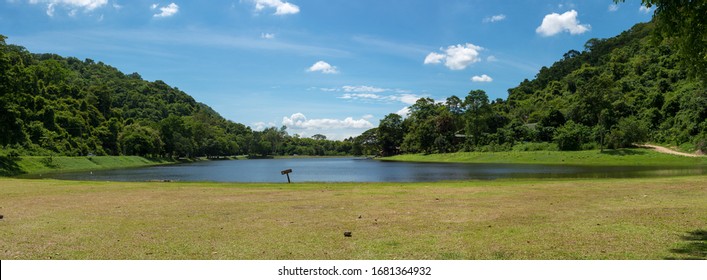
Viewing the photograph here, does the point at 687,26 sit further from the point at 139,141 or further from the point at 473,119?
the point at 139,141

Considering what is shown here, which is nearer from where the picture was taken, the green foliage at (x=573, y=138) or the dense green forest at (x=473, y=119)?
the dense green forest at (x=473, y=119)

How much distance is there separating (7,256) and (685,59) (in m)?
15.7

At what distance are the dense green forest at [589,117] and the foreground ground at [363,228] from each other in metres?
48.4

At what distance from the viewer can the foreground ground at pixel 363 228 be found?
9.18 meters

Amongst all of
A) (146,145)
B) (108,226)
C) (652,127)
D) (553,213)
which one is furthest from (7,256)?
(146,145)

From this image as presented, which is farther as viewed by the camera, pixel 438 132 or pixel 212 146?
pixel 212 146

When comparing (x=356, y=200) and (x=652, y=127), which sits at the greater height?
(x=652, y=127)

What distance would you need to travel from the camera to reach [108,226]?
486 inches

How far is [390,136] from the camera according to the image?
545ft

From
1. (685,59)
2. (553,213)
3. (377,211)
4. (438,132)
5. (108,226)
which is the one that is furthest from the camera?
(438,132)

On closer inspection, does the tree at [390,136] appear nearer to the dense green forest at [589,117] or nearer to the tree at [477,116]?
the dense green forest at [589,117]

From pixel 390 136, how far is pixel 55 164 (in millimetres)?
109701

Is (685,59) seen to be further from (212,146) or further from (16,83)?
(212,146)

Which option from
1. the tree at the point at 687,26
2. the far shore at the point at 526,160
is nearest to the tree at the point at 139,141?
the far shore at the point at 526,160
